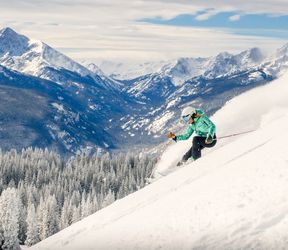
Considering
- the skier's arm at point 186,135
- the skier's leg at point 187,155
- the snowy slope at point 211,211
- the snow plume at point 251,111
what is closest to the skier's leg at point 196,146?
the skier's leg at point 187,155

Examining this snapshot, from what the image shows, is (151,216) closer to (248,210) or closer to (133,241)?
(133,241)

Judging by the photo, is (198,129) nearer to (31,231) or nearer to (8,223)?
(8,223)

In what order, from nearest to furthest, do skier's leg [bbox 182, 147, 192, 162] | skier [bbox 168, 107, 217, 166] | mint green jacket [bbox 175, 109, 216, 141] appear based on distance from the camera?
mint green jacket [bbox 175, 109, 216, 141] < skier [bbox 168, 107, 217, 166] < skier's leg [bbox 182, 147, 192, 162]

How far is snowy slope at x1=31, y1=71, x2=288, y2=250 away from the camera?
44.2ft

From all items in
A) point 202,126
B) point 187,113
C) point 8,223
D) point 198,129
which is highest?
point 187,113

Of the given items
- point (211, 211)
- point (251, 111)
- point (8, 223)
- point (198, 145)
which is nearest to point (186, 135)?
point (198, 145)

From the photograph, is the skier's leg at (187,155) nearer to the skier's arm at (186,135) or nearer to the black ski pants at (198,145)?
the black ski pants at (198,145)

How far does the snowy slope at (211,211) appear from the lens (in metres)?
13.5

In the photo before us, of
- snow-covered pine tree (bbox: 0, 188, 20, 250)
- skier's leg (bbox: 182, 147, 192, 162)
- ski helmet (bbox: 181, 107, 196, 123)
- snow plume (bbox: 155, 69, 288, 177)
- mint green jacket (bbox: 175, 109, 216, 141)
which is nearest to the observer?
snow plume (bbox: 155, 69, 288, 177)

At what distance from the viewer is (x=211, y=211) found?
14.6 metres

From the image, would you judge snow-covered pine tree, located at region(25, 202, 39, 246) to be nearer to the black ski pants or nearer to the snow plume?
the snow plume

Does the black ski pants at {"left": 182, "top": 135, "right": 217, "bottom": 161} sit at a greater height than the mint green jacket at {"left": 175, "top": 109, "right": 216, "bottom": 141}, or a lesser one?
lesser

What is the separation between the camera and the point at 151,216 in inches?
627

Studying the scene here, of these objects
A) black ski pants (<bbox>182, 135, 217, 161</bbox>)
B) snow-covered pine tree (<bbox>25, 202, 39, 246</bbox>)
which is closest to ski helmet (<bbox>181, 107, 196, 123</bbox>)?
black ski pants (<bbox>182, 135, 217, 161</bbox>)
